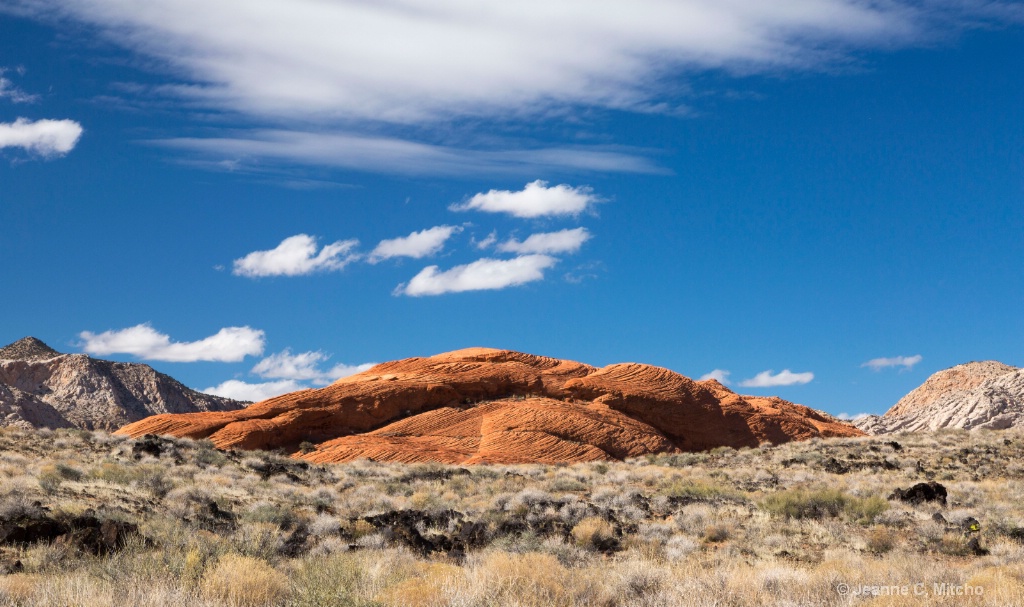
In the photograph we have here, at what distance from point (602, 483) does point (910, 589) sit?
1926 cm

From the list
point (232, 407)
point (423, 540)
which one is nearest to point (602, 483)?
point (423, 540)

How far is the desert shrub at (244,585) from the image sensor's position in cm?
806

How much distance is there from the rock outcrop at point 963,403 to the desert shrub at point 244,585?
64.4 metres

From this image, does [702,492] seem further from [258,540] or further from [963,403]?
[963,403]

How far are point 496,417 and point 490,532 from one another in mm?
31941

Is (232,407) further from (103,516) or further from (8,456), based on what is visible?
(103,516)

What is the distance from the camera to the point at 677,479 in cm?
2725

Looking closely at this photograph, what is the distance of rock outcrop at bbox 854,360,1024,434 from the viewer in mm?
65812

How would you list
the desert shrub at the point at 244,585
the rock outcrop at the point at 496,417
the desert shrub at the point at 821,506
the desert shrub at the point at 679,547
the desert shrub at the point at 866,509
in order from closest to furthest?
the desert shrub at the point at 244,585 < the desert shrub at the point at 679,547 < the desert shrub at the point at 866,509 < the desert shrub at the point at 821,506 < the rock outcrop at the point at 496,417

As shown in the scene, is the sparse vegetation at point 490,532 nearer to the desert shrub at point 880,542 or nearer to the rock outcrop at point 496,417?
the desert shrub at point 880,542

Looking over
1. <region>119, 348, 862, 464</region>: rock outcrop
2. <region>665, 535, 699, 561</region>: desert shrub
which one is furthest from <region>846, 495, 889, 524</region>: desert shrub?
<region>119, 348, 862, 464</region>: rock outcrop

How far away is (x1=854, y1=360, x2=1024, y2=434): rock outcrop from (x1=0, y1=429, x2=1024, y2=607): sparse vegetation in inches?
1554

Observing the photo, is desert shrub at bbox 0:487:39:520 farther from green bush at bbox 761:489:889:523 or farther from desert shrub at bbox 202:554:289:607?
green bush at bbox 761:489:889:523

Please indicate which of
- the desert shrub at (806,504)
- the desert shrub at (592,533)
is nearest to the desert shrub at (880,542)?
the desert shrub at (806,504)
